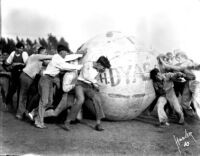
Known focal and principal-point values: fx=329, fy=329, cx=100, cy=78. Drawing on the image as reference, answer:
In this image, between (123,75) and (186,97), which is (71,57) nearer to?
(123,75)

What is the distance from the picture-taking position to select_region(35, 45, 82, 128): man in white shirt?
6.76m

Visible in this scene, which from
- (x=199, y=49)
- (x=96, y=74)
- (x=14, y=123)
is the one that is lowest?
(x=14, y=123)

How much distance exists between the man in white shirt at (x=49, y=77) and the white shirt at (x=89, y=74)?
15 cm

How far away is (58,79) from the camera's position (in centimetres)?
701

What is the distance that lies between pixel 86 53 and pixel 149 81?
1.49 meters

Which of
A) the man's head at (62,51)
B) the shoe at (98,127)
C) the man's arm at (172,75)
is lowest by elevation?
the shoe at (98,127)

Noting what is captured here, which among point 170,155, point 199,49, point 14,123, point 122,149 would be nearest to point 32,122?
point 14,123

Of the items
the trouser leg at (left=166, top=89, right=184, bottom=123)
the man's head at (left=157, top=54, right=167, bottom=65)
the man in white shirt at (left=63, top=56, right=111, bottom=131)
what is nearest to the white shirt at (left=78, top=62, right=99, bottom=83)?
the man in white shirt at (left=63, top=56, right=111, bottom=131)

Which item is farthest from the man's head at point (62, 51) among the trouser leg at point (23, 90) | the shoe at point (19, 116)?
the shoe at point (19, 116)

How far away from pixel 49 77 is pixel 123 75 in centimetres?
154

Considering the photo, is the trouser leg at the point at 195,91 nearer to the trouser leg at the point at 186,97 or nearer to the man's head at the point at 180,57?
the trouser leg at the point at 186,97

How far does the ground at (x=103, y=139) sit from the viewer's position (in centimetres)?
562

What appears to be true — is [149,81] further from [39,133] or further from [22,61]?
[22,61]

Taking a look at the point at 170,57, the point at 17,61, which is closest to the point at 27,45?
the point at 17,61
